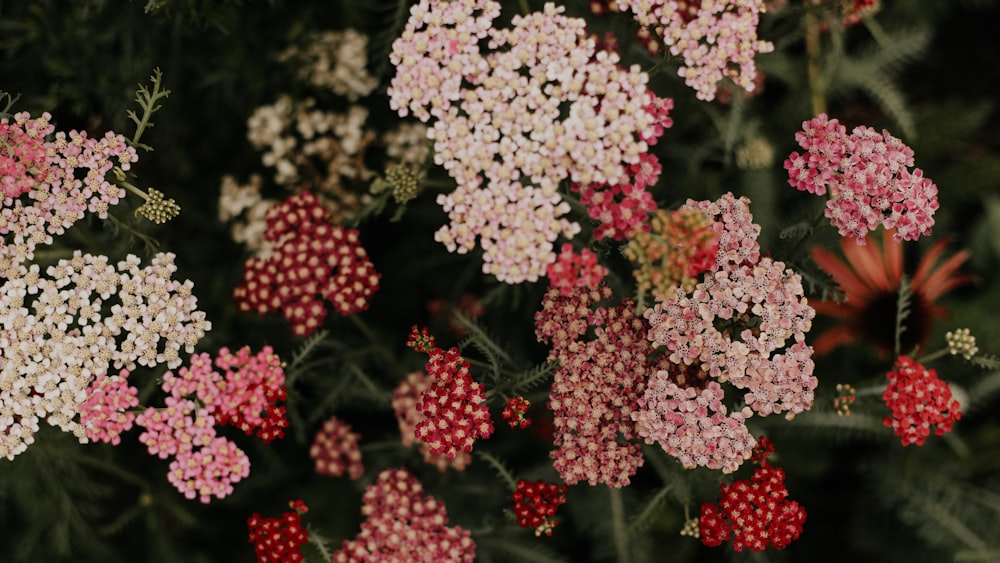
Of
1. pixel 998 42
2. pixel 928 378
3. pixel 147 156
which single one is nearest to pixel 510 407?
pixel 928 378

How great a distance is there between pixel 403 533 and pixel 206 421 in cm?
65

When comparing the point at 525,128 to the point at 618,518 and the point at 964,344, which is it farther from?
the point at 618,518

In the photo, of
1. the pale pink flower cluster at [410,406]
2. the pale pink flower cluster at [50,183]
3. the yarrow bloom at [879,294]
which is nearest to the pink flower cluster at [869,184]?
the yarrow bloom at [879,294]

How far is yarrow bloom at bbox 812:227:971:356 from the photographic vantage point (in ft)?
8.79

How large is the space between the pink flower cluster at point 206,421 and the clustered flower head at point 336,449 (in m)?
0.52

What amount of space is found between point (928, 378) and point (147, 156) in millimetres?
2850

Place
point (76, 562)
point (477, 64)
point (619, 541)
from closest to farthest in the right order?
point (477, 64) < point (619, 541) < point (76, 562)

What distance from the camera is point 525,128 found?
1829 mm

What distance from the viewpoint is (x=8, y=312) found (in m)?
1.94

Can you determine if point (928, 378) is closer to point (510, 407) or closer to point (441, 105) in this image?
point (510, 407)

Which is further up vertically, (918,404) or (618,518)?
(918,404)

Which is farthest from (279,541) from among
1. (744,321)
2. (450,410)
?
(744,321)

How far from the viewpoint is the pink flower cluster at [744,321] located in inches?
73.3

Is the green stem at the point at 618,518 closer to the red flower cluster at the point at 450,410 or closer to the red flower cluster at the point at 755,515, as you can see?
the red flower cluster at the point at 755,515
